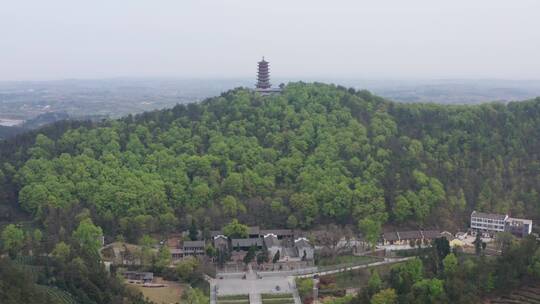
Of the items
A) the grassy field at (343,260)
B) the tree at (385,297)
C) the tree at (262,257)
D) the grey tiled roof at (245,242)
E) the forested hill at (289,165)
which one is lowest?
the grassy field at (343,260)

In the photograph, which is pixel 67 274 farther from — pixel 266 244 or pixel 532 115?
pixel 532 115

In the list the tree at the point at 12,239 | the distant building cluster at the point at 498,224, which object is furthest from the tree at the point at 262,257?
the distant building cluster at the point at 498,224

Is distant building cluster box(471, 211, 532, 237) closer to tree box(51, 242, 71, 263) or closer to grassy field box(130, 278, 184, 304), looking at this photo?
grassy field box(130, 278, 184, 304)

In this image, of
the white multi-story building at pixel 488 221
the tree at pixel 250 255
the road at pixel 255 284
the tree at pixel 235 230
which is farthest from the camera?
the white multi-story building at pixel 488 221

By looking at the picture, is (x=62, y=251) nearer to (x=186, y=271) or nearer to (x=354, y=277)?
(x=186, y=271)

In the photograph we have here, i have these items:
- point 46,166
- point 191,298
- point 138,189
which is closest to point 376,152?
point 138,189

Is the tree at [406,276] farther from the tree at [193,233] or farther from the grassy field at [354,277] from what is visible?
the tree at [193,233]

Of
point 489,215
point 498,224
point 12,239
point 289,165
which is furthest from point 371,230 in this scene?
point 12,239
